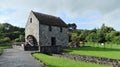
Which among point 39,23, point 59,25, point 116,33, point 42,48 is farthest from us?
point 116,33

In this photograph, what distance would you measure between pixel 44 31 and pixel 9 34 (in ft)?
75.1

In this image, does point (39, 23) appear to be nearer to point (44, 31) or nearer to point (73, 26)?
point (44, 31)

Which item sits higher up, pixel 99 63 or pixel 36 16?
pixel 36 16

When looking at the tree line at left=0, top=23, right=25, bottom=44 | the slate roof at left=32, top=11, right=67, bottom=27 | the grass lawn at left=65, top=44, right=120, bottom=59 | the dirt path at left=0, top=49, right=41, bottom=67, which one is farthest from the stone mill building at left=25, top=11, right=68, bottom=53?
the dirt path at left=0, top=49, right=41, bottom=67

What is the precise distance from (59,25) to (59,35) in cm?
229

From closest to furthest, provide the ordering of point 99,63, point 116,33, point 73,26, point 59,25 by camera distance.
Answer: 1. point 99,63
2. point 59,25
3. point 116,33
4. point 73,26

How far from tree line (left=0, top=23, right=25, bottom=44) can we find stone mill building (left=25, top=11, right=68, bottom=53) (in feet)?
39.1

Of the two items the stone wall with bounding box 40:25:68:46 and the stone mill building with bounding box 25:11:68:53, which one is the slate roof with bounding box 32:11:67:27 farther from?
the stone wall with bounding box 40:25:68:46

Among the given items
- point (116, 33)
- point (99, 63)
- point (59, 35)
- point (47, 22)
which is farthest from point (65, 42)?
point (99, 63)

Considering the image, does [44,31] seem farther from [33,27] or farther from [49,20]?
[49,20]

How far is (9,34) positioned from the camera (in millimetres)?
67750

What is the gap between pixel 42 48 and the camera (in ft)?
130

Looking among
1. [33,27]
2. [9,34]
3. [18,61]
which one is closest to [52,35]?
[33,27]

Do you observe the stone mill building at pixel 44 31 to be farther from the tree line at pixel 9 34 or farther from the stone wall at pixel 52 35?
the tree line at pixel 9 34
